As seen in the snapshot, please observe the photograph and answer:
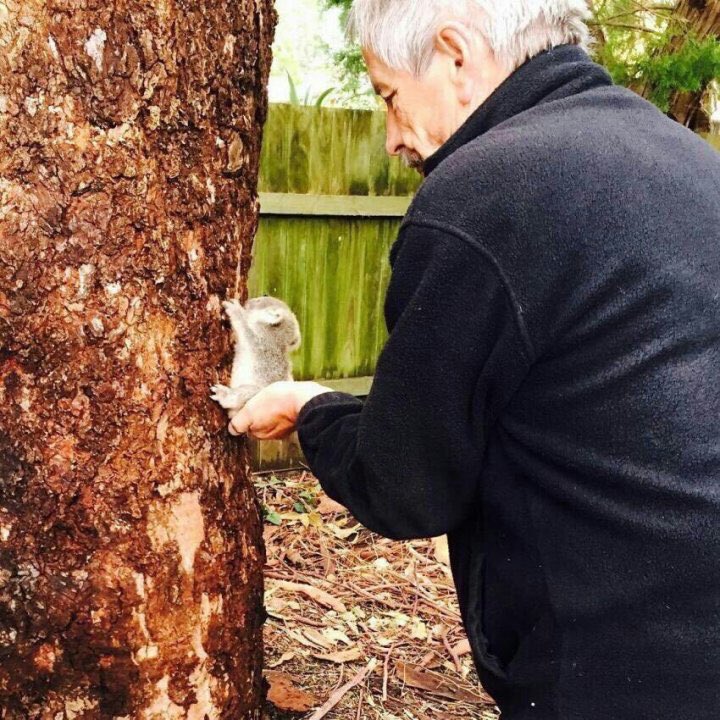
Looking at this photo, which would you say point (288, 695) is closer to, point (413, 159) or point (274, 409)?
point (274, 409)

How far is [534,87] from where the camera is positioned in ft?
4.93

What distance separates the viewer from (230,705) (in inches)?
82.9

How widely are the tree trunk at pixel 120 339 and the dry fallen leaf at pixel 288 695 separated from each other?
921 millimetres

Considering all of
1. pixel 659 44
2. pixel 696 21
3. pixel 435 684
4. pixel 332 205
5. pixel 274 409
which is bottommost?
pixel 435 684

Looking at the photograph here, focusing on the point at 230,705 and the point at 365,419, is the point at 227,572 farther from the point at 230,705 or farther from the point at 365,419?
the point at 365,419

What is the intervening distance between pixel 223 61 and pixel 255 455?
368cm

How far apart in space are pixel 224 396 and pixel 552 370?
0.83 m

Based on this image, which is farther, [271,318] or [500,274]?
[271,318]

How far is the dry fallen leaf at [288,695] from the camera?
287 cm

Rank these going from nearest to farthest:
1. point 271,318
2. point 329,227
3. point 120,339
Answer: point 120,339, point 271,318, point 329,227

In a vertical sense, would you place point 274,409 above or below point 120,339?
below

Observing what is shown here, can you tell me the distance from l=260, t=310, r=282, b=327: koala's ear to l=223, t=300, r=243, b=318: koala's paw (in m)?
0.18

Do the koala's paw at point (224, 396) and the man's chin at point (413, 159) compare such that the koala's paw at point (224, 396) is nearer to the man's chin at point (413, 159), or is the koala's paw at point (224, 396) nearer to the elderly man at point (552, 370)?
the elderly man at point (552, 370)

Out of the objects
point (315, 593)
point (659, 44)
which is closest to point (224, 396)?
point (315, 593)
